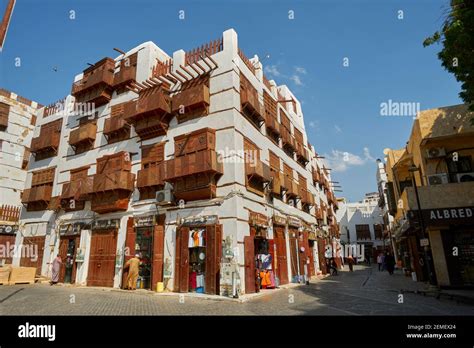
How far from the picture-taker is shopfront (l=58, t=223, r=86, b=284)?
18750mm

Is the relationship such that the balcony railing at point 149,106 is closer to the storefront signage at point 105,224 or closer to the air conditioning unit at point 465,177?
the storefront signage at point 105,224

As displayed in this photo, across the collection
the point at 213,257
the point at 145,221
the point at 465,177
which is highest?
the point at 465,177

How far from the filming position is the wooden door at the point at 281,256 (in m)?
17.3

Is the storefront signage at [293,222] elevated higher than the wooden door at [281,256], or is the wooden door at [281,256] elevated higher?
the storefront signage at [293,222]

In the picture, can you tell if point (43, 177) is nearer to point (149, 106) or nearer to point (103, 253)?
point (103, 253)

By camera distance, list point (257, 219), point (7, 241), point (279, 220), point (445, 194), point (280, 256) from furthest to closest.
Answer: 1. point (7, 241)
2. point (279, 220)
3. point (280, 256)
4. point (257, 219)
5. point (445, 194)

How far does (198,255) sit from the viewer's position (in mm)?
14367

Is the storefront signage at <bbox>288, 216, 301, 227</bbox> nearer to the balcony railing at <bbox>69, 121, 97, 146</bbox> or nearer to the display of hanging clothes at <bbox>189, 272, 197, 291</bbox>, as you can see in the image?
the display of hanging clothes at <bbox>189, 272, 197, 291</bbox>

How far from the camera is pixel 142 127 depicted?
17.5 m

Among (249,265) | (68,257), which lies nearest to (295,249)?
(249,265)

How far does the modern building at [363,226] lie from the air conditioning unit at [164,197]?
42125 millimetres

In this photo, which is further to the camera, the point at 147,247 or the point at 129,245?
the point at 129,245

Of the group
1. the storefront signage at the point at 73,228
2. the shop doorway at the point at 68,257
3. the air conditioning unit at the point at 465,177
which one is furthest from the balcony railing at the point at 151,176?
the air conditioning unit at the point at 465,177

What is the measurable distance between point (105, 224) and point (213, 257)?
8.42 meters
